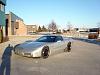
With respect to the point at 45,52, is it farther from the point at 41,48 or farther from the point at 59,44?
the point at 59,44

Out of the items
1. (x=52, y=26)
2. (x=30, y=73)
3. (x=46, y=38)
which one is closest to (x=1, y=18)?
(x=46, y=38)

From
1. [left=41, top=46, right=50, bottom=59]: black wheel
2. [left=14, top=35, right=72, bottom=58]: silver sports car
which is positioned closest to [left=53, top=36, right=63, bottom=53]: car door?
[left=14, top=35, right=72, bottom=58]: silver sports car

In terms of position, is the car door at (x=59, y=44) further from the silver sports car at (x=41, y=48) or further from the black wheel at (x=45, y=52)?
the black wheel at (x=45, y=52)

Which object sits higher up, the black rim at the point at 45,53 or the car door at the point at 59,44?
the car door at the point at 59,44

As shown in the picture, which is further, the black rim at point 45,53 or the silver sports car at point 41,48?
the black rim at point 45,53

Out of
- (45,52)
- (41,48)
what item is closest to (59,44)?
(45,52)

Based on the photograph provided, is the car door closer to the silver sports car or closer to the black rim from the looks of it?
the silver sports car

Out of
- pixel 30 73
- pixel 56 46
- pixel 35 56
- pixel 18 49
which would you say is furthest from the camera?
pixel 56 46

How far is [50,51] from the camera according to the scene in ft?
35.7

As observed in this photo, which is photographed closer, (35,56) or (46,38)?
(35,56)

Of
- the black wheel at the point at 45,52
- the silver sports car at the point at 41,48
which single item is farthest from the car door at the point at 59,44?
the black wheel at the point at 45,52

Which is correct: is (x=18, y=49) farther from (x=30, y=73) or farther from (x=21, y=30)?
(x=21, y=30)

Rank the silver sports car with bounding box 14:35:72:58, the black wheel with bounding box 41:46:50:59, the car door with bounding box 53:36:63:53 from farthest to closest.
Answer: the car door with bounding box 53:36:63:53, the black wheel with bounding box 41:46:50:59, the silver sports car with bounding box 14:35:72:58

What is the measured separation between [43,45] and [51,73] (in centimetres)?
345
